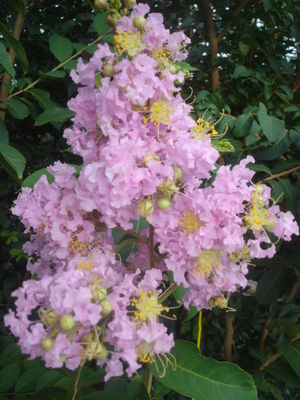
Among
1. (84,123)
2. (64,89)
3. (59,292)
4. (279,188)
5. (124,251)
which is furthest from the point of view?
(64,89)

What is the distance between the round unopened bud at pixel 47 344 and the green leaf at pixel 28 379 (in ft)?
1.54

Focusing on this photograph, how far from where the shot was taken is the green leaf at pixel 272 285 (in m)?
1.27

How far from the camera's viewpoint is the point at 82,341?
60cm

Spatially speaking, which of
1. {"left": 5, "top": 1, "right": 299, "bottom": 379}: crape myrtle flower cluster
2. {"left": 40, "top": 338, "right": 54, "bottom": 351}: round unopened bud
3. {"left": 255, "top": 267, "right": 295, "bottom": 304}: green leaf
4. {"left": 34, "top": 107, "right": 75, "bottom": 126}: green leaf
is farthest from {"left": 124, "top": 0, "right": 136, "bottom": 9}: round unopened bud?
{"left": 255, "top": 267, "right": 295, "bottom": 304}: green leaf

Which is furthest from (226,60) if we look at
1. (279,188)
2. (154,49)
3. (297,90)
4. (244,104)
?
(154,49)

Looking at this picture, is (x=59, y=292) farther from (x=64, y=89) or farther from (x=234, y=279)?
(x=64, y=89)

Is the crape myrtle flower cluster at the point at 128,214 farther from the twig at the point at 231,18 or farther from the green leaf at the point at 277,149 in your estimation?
the twig at the point at 231,18

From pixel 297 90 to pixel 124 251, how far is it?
101cm

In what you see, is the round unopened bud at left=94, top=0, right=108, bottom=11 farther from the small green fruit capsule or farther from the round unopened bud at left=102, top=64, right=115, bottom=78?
the small green fruit capsule

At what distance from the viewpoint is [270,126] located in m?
1.07

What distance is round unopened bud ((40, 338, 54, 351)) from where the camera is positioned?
1.82ft

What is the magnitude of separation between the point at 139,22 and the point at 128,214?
0.95 feet

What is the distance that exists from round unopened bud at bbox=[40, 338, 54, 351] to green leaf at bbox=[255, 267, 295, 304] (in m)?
0.83

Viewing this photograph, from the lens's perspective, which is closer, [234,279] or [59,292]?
[59,292]
